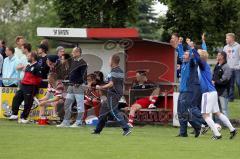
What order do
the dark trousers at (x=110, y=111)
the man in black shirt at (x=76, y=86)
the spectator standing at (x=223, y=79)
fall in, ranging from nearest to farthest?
1. the dark trousers at (x=110, y=111)
2. the man in black shirt at (x=76, y=86)
3. the spectator standing at (x=223, y=79)

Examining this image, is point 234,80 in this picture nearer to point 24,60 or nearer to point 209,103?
point 209,103

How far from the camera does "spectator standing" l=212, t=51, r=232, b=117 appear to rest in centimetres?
2191

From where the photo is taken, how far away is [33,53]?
73.9ft

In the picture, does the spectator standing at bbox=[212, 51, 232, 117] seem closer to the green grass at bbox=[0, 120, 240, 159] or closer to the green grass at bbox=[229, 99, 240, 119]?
the green grass at bbox=[0, 120, 240, 159]

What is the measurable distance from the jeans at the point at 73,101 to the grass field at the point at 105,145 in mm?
1137

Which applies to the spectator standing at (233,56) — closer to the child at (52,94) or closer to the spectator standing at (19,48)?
the child at (52,94)

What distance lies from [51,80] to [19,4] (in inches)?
574

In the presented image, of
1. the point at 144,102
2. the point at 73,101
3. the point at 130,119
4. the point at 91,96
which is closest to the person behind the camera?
the point at 73,101

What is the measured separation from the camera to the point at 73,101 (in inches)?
851

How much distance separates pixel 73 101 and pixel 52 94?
1.41m

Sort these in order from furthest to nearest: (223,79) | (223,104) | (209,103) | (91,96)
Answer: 1. (91,96)
2. (223,104)
3. (223,79)
4. (209,103)

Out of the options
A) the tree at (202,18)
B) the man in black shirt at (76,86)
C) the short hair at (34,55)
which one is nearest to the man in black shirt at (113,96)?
the man in black shirt at (76,86)

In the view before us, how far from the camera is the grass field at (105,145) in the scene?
1374cm

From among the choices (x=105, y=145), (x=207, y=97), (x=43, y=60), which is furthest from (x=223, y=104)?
(x=105, y=145)
